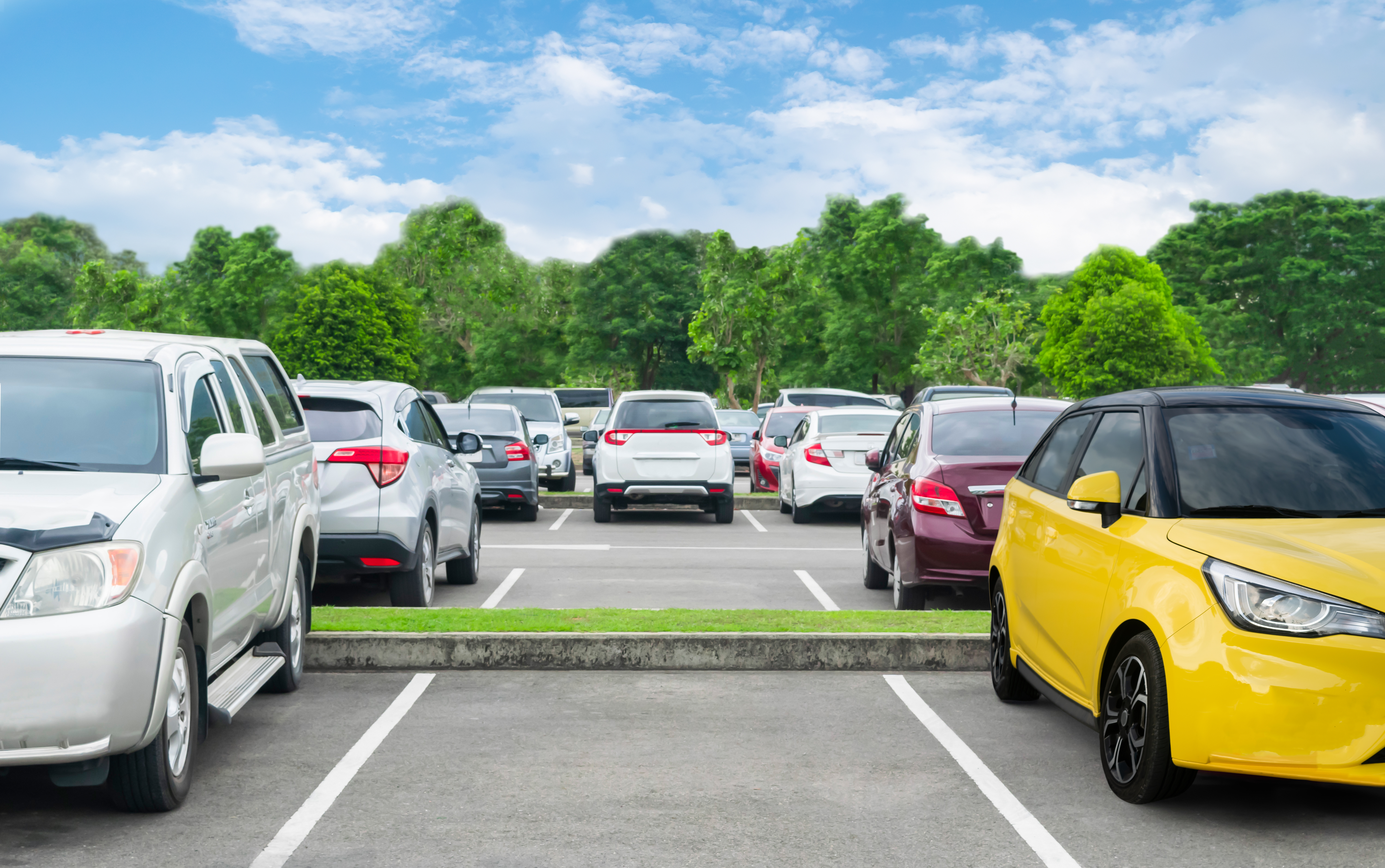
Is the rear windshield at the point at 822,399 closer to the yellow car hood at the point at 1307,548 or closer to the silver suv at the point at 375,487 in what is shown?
the silver suv at the point at 375,487

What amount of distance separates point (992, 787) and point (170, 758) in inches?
125

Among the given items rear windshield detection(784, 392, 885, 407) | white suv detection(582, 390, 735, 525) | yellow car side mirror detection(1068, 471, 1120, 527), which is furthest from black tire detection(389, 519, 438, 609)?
rear windshield detection(784, 392, 885, 407)

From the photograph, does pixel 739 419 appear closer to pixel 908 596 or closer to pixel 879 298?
pixel 908 596

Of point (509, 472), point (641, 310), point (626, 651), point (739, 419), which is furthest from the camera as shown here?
point (641, 310)

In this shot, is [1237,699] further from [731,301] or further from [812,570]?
[731,301]

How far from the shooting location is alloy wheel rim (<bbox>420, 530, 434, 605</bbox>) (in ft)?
32.1

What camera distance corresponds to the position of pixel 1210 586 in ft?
15.1

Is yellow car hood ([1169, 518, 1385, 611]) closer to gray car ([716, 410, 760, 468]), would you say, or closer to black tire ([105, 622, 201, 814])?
black tire ([105, 622, 201, 814])

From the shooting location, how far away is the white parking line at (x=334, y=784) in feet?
14.7

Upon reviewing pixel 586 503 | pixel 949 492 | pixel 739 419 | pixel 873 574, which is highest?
pixel 949 492

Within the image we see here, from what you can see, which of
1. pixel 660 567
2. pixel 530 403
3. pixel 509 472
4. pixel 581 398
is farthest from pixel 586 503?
pixel 581 398

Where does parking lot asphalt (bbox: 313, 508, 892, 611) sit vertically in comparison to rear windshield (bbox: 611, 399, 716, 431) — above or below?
below

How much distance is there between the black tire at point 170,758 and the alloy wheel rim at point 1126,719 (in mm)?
3502

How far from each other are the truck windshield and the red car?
17.8m
